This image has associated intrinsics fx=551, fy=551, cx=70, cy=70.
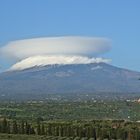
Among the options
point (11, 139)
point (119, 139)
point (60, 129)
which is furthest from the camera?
point (60, 129)

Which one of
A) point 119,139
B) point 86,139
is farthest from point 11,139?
point 119,139

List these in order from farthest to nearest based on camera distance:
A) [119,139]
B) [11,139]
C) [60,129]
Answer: [60,129] < [119,139] < [11,139]

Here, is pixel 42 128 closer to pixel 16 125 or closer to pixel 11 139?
pixel 16 125

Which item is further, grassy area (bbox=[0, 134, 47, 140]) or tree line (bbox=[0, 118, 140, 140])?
tree line (bbox=[0, 118, 140, 140])

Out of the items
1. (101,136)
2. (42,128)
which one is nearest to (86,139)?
(101,136)

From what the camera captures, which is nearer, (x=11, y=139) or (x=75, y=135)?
(x=11, y=139)

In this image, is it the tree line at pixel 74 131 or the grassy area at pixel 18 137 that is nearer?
the grassy area at pixel 18 137

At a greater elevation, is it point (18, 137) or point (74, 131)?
point (74, 131)

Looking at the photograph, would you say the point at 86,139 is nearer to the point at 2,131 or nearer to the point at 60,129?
the point at 60,129

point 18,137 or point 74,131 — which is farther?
point 74,131
